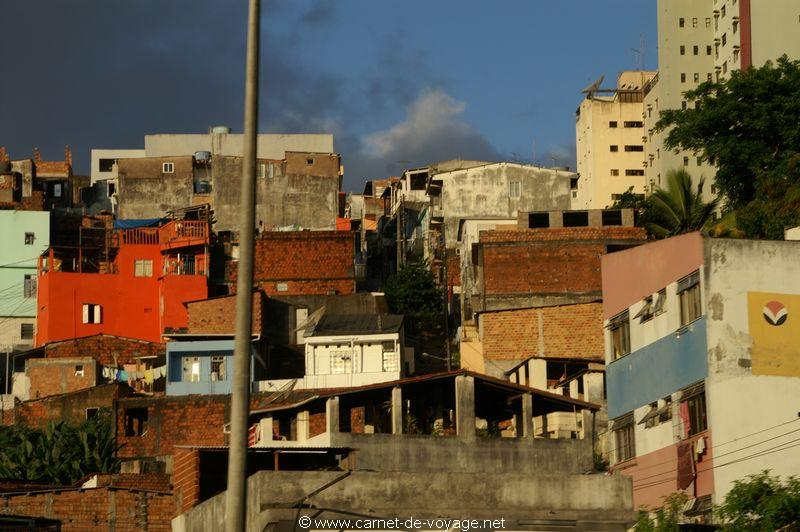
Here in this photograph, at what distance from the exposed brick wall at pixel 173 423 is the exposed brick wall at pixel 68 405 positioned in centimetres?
353

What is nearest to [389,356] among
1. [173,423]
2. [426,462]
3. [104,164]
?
[173,423]

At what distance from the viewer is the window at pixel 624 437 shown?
37.2 m

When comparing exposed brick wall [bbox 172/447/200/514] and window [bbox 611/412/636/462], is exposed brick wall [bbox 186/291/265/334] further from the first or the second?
window [bbox 611/412/636/462]

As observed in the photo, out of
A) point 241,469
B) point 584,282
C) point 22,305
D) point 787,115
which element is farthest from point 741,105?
point 241,469

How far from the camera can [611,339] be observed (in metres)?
39.0

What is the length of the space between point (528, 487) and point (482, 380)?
29.3 ft

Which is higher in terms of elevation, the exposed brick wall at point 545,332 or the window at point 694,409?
the exposed brick wall at point 545,332

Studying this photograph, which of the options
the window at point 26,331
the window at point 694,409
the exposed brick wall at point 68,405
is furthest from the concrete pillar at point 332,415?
the window at point 26,331

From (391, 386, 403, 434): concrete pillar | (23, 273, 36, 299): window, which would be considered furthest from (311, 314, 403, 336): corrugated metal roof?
(23, 273, 36, 299): window

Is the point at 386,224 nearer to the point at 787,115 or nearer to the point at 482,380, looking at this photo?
the point at 787,115

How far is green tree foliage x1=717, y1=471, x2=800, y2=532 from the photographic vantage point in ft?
79.2

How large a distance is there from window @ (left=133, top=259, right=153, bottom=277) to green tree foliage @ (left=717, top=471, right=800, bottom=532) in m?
52.1

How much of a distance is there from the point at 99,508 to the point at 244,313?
3053cm

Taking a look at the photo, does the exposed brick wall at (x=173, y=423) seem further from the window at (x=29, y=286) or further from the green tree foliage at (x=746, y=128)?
the window at (x=29, y=286)
